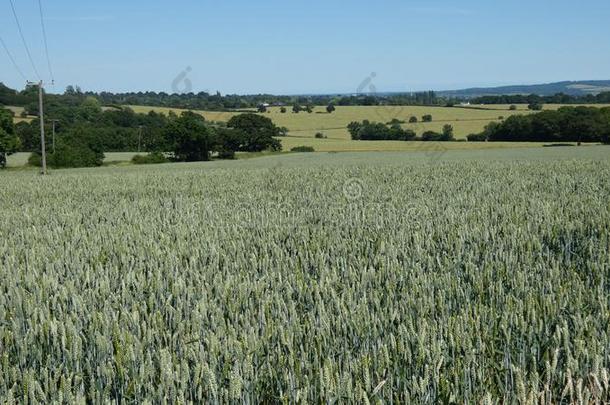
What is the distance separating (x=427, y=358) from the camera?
3275 millimetres

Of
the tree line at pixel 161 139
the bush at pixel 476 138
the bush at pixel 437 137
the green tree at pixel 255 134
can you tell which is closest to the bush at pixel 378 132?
the bush at pixel 437 137

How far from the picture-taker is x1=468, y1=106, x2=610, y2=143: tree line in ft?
202

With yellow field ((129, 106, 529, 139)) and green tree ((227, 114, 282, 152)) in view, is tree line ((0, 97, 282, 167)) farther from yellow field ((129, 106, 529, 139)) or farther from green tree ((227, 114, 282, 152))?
yellow field ((129, 106, 529, 139))

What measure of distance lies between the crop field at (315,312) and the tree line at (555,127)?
5716 centimetres

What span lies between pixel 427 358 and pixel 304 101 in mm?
84515

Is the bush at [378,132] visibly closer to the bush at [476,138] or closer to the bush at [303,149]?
the bush at [476,138]

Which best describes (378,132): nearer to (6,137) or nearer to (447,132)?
(447,132)

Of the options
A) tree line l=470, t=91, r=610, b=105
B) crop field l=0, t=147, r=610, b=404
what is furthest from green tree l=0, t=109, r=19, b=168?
crop field l=0, t=147, r=610, b=404

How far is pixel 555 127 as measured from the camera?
208 feet

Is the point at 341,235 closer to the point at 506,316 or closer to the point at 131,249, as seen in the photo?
the point at 131,249

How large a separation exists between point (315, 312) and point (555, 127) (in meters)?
64.8

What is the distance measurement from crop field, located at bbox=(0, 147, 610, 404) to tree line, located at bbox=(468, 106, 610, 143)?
57.2 meters

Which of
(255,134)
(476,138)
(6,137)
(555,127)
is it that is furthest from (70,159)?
(555,127)

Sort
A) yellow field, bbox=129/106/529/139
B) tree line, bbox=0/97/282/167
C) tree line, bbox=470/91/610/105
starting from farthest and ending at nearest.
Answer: tree line, bbox=470/91/610/105, yellow field, bbox=129/106/529/139, tree line, bbox=0/97/282/167
